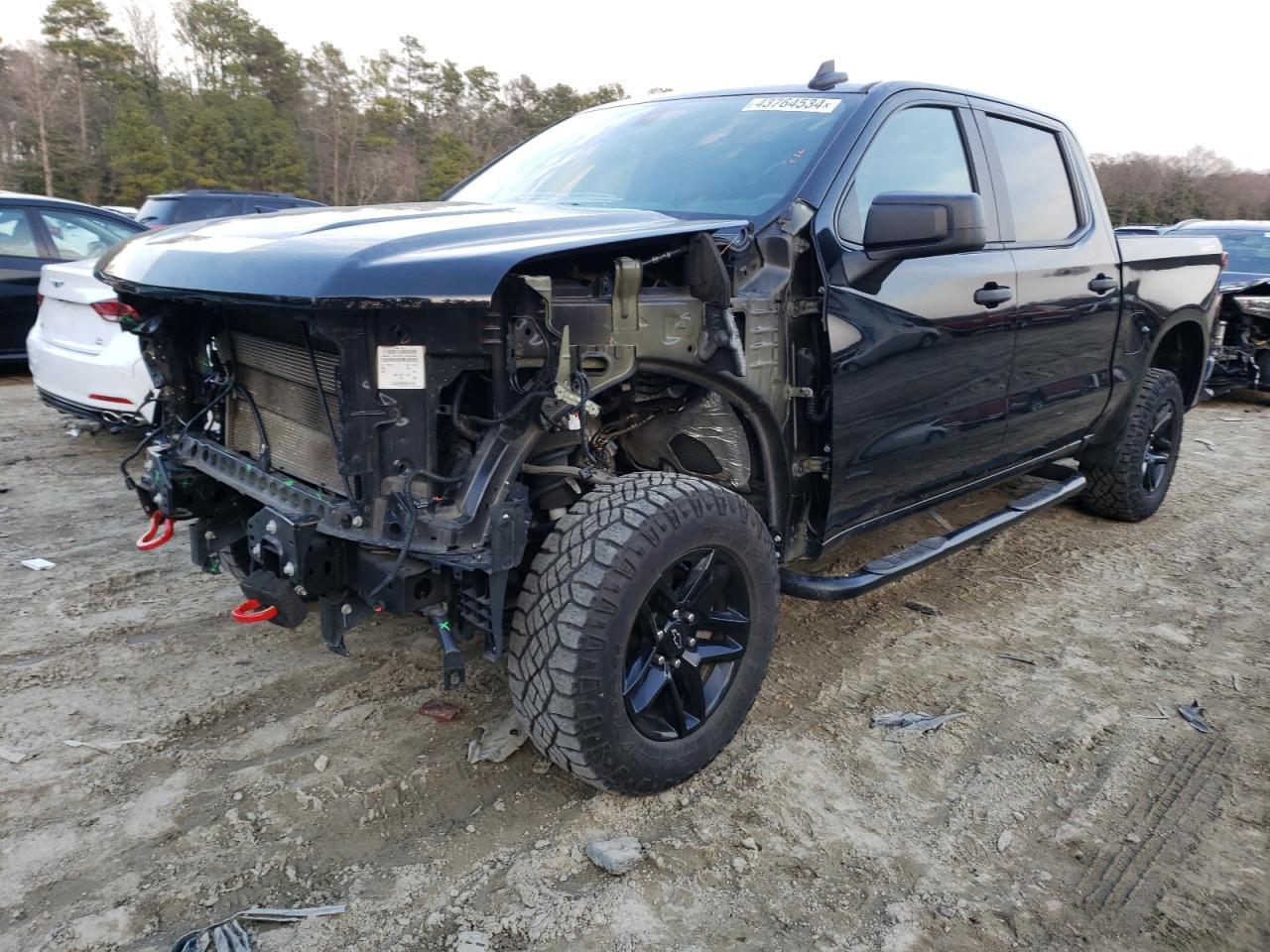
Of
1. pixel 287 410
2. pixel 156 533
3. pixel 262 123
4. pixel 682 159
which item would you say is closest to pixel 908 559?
pixel 682 159

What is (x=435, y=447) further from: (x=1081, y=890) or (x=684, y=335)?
(x=1081, y=890)

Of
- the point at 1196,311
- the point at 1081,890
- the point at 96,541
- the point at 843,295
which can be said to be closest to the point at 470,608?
the point at 843,295

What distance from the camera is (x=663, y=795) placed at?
103 inches

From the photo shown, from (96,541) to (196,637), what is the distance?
128cm

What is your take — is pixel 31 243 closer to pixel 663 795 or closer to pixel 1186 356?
pixel 663 795

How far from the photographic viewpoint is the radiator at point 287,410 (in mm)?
2406

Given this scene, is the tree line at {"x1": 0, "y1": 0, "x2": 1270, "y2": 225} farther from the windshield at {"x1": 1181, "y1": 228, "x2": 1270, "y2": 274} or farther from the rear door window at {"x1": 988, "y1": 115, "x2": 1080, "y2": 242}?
the rear door window at {"x1": 988, "y1": 115, "x2": 1080, "y2": 242}

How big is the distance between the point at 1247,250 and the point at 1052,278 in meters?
8.00

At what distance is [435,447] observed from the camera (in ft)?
7.25

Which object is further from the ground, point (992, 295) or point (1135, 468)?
point (992, 295)

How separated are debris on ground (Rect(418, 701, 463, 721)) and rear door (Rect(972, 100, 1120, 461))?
2440 millimetres

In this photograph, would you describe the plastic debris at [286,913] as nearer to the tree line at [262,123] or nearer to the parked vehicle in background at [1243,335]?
the parked vehicle in background at [1243,335]

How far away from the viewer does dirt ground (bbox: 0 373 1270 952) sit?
2.17 metres

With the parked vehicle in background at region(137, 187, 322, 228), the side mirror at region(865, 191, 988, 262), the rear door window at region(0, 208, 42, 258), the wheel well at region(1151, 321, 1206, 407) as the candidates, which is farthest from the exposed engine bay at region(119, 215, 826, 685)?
the parked vehicle in background at region(137, 187, 322, 228)
